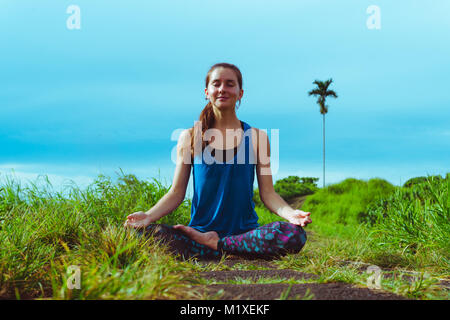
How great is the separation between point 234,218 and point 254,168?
2.05 ft

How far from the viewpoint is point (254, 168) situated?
185 inches

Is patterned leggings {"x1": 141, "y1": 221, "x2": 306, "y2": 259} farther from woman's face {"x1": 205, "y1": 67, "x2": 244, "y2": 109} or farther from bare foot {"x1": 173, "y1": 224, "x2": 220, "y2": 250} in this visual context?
woman's face {"x1": 205, "y1": 67, "x2": 244, "y2": 109}

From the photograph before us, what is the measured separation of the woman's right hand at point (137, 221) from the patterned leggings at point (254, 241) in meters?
0.10

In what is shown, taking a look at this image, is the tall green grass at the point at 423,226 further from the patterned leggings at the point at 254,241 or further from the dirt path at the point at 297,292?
the dirt path at the point at 297,292

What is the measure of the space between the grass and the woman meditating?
287 millimetres

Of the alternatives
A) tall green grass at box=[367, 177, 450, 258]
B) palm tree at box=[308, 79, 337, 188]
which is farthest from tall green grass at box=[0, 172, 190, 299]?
palm tree at box=[308, 79, 337, 188]

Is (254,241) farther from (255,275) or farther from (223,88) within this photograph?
(223,88)

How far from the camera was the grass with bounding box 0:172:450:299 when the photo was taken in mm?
2143

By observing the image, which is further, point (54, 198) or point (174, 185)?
point (54, 198)

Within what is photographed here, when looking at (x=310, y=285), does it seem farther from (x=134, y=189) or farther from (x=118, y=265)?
(x=134, y=189)

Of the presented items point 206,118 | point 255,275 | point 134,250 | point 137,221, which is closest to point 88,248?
point 134,250

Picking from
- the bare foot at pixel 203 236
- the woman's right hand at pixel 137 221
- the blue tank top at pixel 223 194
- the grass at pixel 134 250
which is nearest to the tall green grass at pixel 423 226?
the grass at pixel 134 250

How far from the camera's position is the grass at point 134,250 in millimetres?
2143
